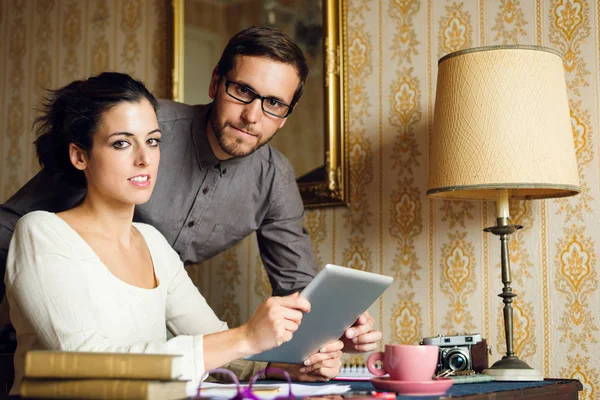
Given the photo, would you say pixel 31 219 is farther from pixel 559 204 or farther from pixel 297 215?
pixel 559 204

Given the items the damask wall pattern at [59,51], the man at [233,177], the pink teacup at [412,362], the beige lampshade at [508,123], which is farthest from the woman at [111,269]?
the damask wall pattern at [59,51]

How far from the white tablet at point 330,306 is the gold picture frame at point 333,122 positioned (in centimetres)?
88

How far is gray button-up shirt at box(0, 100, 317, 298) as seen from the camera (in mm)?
2145

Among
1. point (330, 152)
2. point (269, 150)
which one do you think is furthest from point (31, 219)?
point (330, 152)

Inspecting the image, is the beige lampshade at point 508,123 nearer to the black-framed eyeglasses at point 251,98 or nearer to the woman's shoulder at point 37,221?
the black-framed eyeglasses at point 251,98

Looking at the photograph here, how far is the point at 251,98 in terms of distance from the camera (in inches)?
77.9

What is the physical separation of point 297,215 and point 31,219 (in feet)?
3.11

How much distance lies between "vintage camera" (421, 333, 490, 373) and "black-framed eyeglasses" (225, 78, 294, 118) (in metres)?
0.70

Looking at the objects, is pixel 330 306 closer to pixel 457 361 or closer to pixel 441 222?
pixel 457 361

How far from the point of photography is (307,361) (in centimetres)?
166

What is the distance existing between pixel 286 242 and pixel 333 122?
466mm

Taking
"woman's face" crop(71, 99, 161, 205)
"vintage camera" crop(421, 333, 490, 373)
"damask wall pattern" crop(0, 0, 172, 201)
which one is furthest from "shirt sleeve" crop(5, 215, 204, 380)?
"damask wall pattern" crop(0, 0, 172, 201)

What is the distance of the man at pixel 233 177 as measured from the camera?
77.4 inches

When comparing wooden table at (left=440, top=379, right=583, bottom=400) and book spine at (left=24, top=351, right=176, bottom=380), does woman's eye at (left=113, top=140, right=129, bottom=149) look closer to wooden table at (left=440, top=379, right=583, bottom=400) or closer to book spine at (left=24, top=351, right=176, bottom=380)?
book spine at (left=24, top=351, right=176, bottom=380)
